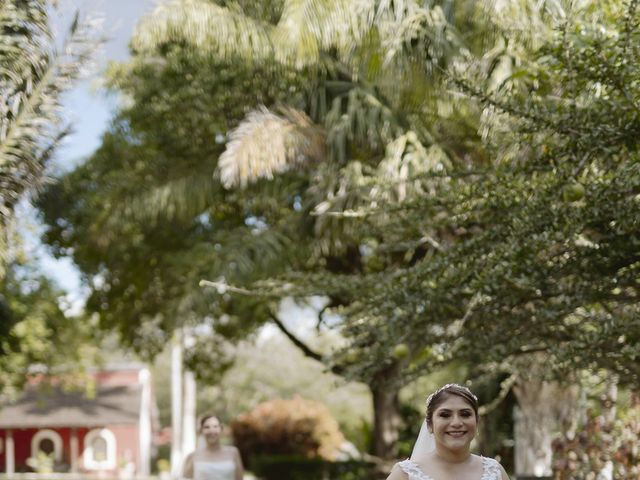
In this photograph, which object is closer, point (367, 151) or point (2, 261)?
point (2, 261)

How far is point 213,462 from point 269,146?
548 centimetres

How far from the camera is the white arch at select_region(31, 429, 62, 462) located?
43.2 metres

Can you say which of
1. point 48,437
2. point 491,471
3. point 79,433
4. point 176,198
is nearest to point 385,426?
point 176,198

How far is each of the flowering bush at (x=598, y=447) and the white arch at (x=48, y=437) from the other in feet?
Result: 114

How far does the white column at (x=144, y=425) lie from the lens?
142 ft

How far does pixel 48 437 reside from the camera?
43438 millimetres

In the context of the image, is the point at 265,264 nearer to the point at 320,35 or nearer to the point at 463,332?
the point at 320,35

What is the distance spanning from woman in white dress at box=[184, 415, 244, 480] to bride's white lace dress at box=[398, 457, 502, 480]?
593cm

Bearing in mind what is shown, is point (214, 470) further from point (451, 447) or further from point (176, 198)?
point (176, 198)

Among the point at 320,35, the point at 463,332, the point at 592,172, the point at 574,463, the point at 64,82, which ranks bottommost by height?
the point at 574,463

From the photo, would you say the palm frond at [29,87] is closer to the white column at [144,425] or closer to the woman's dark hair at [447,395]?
the woman's dark hair at [447,395]

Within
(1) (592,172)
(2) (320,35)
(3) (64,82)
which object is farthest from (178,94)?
(1) (592,172)

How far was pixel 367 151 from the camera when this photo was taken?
16.0m

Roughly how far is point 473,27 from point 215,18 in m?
3.98
